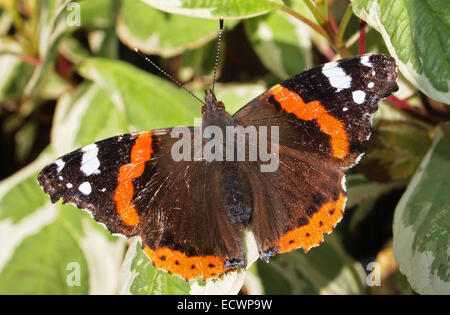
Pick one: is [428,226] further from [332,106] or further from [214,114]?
[214,114]

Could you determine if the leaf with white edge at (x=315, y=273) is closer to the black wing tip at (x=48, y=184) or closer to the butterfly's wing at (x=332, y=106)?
the butterfly's wing at (x=332, y=106)

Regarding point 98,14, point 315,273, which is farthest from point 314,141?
point 98,14

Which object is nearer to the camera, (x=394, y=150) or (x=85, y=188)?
(x=85, y=188)

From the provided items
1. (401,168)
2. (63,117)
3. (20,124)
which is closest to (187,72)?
(63,117)

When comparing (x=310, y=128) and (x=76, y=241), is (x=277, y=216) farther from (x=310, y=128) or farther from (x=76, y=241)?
(x=76, y=241)

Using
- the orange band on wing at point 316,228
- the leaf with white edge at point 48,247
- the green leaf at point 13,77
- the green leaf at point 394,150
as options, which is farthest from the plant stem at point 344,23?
the green leaf at point 13,77
